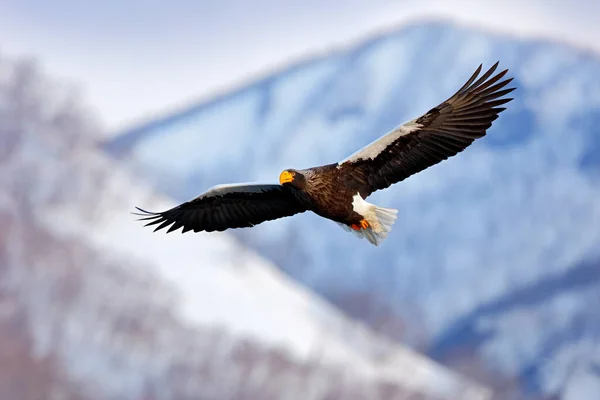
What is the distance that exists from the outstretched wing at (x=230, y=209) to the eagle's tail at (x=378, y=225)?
0.79 metres

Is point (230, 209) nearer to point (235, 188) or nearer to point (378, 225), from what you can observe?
point (235, 188)

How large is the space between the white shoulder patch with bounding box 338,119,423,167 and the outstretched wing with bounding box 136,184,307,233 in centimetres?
104

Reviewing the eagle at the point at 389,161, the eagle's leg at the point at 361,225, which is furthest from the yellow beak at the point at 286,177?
the eagle's leg at the point at 361,225

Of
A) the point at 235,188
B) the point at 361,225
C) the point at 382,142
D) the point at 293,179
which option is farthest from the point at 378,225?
the point at 235,188

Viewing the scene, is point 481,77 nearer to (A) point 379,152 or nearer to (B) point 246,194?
(A) point 379,152

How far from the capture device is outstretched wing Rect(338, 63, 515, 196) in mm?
10219

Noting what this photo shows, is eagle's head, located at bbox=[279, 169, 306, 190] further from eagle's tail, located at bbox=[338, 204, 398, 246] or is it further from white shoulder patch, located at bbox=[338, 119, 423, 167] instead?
eagle's tail, located at bbox=[338, 204, 398, 246]


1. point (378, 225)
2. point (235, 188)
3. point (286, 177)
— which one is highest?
point (235, 188)

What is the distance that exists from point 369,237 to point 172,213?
2.11 m

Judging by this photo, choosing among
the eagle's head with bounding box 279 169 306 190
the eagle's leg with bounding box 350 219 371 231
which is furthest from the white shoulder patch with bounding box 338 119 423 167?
the eagle's leg with bounding box 350 219 371 231

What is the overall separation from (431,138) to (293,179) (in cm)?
128

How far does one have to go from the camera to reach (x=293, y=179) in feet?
33.2

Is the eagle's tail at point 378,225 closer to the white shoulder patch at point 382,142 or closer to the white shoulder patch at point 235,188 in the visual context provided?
the white shoulder patch at point 382,142

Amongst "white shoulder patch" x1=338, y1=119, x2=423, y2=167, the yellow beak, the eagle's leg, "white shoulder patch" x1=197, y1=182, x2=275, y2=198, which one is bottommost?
the yellow beak
